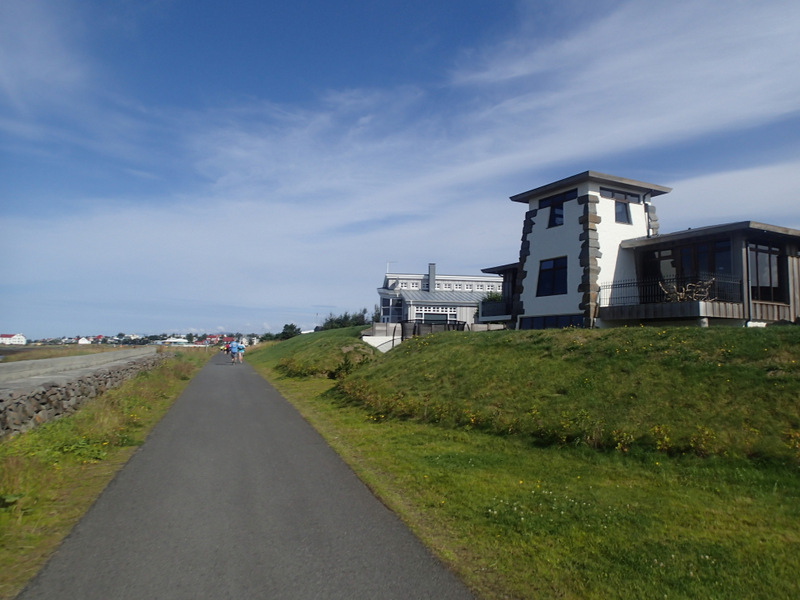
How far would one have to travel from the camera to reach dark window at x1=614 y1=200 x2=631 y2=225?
1015 inches

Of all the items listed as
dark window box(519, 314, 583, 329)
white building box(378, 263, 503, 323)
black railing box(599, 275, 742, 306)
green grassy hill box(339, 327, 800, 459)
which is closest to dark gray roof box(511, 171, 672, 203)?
black railing box(599, 275, 742, 306)

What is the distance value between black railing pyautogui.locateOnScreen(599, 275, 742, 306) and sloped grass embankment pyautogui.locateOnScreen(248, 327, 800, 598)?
27.1 feet

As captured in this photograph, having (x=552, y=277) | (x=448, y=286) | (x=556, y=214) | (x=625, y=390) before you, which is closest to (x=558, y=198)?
(x=556, y=214)

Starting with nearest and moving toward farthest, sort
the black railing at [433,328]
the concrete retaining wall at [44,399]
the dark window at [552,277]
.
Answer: the concrete retaining wall at [44,399] → the dark window at [552,277] → the black railing at [433,328]

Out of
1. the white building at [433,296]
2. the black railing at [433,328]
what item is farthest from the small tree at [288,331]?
the black railing at [433,328]

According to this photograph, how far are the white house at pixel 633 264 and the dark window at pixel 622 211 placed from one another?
0.15 ft

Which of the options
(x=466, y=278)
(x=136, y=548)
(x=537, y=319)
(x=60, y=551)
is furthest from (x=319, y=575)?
(x=466, y=278)

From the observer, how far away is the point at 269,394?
21656mm

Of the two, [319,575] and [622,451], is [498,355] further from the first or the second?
[319,575]

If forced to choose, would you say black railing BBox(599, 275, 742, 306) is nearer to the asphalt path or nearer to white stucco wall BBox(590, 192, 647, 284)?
white stucco wall BBox(590, 192, 647, 284)

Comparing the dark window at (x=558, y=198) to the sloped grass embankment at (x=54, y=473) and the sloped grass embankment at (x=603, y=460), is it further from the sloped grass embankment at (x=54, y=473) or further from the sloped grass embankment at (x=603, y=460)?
the sloped grass embankment at (x=54, y=473)

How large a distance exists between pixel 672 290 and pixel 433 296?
108ft

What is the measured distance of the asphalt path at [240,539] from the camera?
501cm

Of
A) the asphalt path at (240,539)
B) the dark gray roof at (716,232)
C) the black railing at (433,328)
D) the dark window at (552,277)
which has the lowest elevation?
the asphalt path at (240,539)
